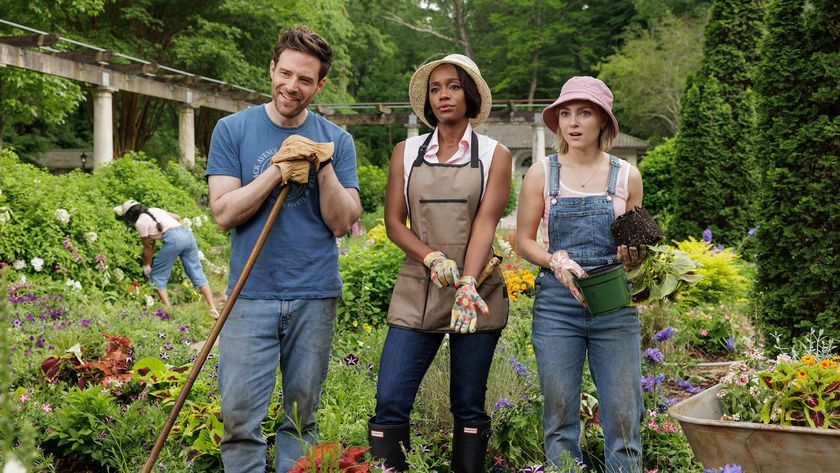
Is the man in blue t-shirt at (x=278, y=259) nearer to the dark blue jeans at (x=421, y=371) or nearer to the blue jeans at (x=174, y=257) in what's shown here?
the dark blue jeans at (x=421, y=371)

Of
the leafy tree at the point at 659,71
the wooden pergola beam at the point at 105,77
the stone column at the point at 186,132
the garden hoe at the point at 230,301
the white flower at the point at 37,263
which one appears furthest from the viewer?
the leafy tree at the point at 659,71

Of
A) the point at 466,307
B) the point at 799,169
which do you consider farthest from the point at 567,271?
the point at 799,169

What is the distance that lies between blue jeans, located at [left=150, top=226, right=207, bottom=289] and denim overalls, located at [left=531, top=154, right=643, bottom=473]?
20.7 feet

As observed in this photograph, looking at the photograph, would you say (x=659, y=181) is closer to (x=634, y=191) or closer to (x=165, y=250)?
(x=165, y=250)

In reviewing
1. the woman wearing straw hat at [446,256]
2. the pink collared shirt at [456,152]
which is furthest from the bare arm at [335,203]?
the pink collared shirt at [456,152]

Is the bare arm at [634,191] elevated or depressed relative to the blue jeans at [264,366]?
elevated

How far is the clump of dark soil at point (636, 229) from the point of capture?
9.02 ft

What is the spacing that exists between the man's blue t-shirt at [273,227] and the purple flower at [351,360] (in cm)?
178

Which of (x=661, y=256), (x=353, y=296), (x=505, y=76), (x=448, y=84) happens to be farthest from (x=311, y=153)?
(x=505, y=76)

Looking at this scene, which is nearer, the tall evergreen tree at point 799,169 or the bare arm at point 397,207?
the bare arm at point 397,207

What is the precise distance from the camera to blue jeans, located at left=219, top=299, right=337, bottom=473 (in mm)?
2742

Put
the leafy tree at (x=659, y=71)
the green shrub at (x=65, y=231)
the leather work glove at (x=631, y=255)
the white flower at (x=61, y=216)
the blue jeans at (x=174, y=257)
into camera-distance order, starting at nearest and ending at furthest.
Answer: the leather work glove at (x=631, y=255), the green shrub at (x=65, y=231), the white flower at (x=61, y=216), the blue jeans at (x=174, y=257), the leafy tree at (x=659, y=71)

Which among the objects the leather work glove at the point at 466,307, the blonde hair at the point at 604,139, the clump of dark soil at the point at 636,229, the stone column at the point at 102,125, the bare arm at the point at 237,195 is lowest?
the leather work glove at the point at 466,307

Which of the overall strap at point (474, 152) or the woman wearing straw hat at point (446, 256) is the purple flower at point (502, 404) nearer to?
the woman wearing straw hat at point (446, 256)
